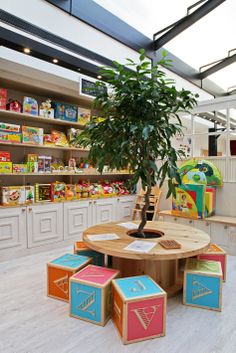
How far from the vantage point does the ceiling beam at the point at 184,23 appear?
3.92 m

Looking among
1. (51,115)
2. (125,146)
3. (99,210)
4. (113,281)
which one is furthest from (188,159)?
(113,281)

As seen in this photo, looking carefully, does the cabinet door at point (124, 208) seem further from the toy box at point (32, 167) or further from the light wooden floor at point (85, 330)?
the light wooden floor at point (85, 330)

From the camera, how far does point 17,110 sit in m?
3.24

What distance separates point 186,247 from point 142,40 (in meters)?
3.52

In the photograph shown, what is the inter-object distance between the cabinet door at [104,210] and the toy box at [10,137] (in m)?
1.59

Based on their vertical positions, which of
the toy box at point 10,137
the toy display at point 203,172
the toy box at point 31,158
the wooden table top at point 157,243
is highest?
the toy box at point 10,137

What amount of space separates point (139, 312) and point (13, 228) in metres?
2.14

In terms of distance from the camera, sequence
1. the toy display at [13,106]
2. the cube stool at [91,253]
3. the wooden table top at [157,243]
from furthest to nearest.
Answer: the toy display at [13,106] → the cube stool at [91,253] → the wooden table top at [157,243]

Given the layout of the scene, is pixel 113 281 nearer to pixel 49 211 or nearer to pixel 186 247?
pixel 186 247

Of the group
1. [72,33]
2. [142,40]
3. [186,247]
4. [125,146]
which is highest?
[142,40]

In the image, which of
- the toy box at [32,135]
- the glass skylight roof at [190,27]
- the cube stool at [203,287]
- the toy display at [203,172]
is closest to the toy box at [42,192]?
the toy box at [32,135]

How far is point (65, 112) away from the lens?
379 centimetres

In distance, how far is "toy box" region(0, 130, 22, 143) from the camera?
3.11 metres

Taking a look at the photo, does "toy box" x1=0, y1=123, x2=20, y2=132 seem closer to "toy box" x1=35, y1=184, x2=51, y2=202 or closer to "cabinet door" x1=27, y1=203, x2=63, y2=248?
"toy box" x1=35, y1=184, x2=51, y2=202
